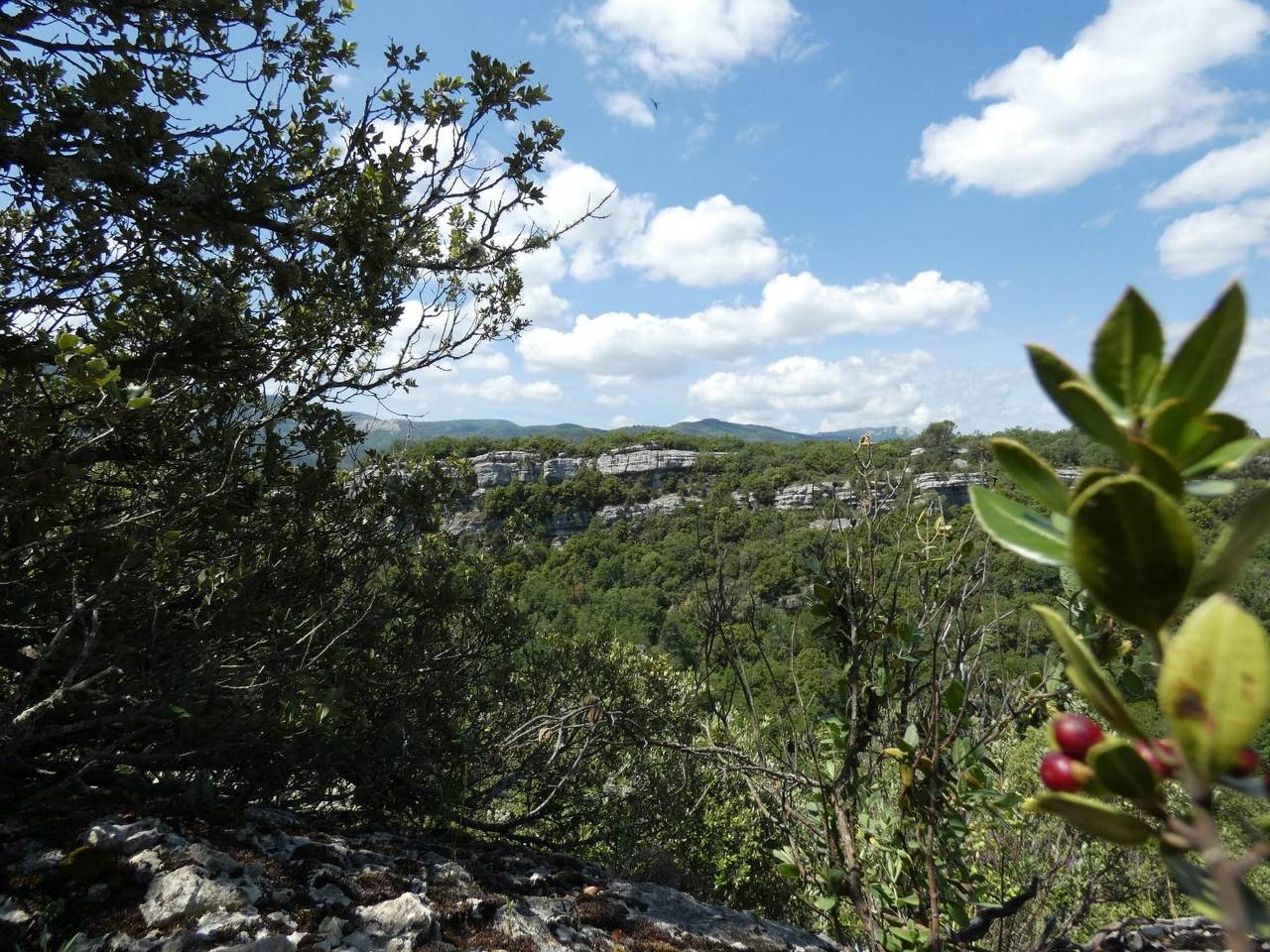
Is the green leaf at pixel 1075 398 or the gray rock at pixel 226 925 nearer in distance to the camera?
the green leaf at pixel 1075 398

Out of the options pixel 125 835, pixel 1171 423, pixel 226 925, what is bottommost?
pixel 226 925

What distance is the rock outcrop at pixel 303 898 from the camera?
228 cm

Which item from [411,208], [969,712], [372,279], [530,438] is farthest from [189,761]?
[530,438]

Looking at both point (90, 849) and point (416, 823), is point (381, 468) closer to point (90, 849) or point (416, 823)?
point (416, 823)

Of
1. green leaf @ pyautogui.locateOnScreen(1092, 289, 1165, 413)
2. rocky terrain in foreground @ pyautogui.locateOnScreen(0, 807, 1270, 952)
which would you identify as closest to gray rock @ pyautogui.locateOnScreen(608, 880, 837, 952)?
rocky terrain in foreground @ pyautogui.locateOnScreen(0, 807, 1270, 952)

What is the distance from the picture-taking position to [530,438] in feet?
331

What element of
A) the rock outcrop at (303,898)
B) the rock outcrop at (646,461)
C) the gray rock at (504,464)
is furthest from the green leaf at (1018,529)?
the rock outcrop at (646,461)

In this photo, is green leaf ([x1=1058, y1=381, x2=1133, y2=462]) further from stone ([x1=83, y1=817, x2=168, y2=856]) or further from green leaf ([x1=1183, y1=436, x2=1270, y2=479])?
Result: stone ([x1=83, y1=817, x2=168, y2=856])

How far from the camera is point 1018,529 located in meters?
0.72

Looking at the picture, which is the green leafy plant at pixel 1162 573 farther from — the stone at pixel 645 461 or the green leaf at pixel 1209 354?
the stone at pixel 645 461

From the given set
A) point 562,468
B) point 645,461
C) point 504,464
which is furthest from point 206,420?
point 645,461

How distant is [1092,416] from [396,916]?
2.97 meters

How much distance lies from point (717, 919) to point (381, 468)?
3.64 meters

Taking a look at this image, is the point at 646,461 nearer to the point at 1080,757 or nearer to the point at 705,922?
the point at 705,922
